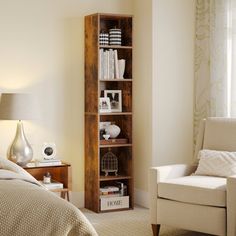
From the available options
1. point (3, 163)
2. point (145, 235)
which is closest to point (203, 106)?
point (145, 235)

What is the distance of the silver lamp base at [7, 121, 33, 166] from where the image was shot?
4828 mm

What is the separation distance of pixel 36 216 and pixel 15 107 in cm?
232

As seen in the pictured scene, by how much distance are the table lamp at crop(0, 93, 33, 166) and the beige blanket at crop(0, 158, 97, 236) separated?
2.10 meters

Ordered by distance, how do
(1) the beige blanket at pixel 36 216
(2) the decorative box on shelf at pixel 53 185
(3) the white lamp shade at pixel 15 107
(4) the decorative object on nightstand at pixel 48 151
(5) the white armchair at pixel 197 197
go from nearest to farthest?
(1) the beige blanket at pixel 36 216 < (5) the white armchair at pixel 197 197 < (3) the white lamp shade at pixel 15 107 < (2) the decorative box on shelf at pixel 53 185 < (4) the decorative object on nightstand at pixel 48 151

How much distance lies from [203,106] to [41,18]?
6.04 ft

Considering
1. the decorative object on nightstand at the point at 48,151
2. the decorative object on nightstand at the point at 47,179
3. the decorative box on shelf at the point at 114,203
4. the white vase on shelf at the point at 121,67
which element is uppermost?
the white vase on shelf at the point at 121,67

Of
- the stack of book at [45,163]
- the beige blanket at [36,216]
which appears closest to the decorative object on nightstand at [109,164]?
the stack of book at [45,163]

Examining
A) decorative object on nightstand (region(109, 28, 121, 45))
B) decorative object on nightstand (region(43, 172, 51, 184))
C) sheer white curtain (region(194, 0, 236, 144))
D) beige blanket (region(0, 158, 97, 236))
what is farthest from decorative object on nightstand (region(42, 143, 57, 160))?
beige blanket (region(0, 158, 97, 236))

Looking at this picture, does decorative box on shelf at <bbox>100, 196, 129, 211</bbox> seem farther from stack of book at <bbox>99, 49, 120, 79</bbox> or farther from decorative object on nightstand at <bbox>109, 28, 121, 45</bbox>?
decorative object on nightstand at <bbox>109, 28, 121, 45</bbox>

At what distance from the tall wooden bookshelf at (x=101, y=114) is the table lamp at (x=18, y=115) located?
0.72 metres

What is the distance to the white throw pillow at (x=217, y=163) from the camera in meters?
4.43

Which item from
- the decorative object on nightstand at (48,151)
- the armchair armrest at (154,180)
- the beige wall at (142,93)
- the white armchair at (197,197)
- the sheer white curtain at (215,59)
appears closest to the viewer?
the white armchair at (197,197)

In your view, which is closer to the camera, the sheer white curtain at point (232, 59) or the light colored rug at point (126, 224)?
the light colored rug at point (126, 224)

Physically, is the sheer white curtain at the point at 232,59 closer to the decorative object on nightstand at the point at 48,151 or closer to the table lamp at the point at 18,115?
the decorative object on nightstand at the point at 48,151
